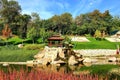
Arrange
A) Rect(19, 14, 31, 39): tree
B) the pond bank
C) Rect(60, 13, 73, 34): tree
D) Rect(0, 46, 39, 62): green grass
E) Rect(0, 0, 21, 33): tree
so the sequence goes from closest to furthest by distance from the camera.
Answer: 1. Rect(0, 46, 39, 62): green grass
2. the pond bank
3. Rect(19, 14, 31, 39): tree
4. Rect(0, 0, 21, 33): tree
5. Rect(60, 13, 73, 34): tree

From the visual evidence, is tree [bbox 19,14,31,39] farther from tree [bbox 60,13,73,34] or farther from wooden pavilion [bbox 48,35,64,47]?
wooden pavilion [bbox 48,35,64,47]

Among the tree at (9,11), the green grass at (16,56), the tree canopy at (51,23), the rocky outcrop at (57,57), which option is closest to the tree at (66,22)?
the tree canopy at (51,23)

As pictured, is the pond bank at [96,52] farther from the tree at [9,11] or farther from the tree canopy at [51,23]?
the tree at [9,11]

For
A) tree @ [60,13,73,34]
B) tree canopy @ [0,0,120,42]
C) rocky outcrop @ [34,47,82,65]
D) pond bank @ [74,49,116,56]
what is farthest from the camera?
tree @ [60,13,73,34]

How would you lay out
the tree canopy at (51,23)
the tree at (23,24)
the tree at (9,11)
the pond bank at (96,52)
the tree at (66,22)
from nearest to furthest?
the pond bank at (96,52) < the tree at (23,24) < the tree canopy at (51,23) < the tree at (9,11) < the tree at (66,22)

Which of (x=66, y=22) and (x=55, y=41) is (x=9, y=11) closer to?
(x=66, y=22)

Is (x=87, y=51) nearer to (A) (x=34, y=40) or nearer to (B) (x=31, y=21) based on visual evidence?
(A) (x=34, y=40)

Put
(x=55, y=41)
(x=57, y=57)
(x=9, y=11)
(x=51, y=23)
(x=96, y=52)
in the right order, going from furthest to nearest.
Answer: (x=51, y=23) → (x=9, y=11) → (x=55, y=41) → (x=96, y=52) → (x=57, y=57)

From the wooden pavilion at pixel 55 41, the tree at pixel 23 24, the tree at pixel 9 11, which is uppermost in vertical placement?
the tree at pixel 9 11

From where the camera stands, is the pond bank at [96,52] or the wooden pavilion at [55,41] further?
the wooden pavilion at [55,41]

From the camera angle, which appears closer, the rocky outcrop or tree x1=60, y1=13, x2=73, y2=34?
the rocky outcrop

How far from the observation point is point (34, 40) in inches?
1768

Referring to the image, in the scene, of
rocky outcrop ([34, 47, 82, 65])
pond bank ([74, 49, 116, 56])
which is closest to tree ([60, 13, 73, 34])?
pond bank ([74, 49, 116, 56])

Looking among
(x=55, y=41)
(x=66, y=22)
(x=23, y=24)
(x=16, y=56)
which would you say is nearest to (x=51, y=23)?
(x=66, y=22)
